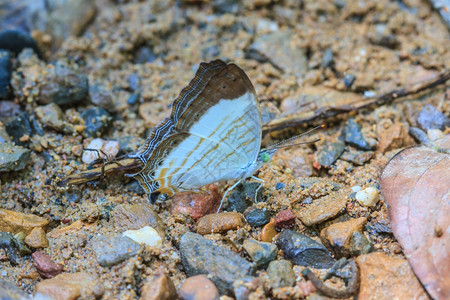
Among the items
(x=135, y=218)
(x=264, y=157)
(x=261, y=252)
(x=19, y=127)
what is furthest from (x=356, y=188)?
(x=19, y=127)

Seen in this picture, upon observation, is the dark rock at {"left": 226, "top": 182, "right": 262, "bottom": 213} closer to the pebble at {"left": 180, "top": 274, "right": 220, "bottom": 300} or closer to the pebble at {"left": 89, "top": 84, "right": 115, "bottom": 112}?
the pebble at {"left": 180, "top": 274, "right": 220, "bottom": 300}

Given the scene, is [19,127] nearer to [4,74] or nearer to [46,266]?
[4,74]

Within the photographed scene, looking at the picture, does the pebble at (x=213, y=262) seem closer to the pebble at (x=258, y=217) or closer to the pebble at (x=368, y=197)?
the pebble at (x=258, y=217)

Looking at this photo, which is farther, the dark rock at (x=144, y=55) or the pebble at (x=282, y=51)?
the dark rock at (x=144, y=55)

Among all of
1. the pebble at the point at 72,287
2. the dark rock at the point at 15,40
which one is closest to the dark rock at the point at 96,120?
the dark rock at the point at 15,40

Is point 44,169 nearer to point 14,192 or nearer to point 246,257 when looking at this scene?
point 14,192
